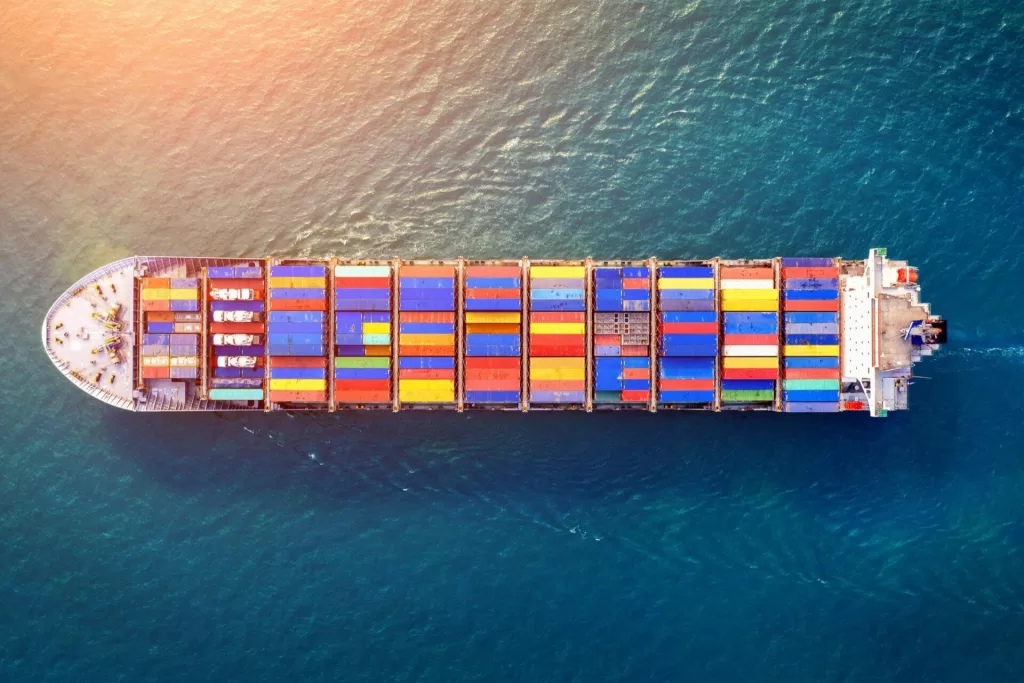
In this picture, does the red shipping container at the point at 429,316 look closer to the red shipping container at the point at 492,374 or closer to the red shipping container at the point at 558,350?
the red shipping container at the point at 492,374

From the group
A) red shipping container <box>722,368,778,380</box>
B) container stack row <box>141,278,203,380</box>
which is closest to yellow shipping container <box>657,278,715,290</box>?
red shipping container <box>722,368,778,380</box>

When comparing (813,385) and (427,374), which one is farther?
(427,374)

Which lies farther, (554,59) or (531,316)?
(554,59)

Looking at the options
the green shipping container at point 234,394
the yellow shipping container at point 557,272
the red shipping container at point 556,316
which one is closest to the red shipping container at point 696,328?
the red shipping container at point 556,316

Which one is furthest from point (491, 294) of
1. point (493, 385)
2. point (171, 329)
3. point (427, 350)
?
point (171, 329)

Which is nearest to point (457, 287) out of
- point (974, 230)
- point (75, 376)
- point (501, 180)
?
point (501, 180)

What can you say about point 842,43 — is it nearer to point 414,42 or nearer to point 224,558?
point 414,42

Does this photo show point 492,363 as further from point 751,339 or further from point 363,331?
point 751,339
